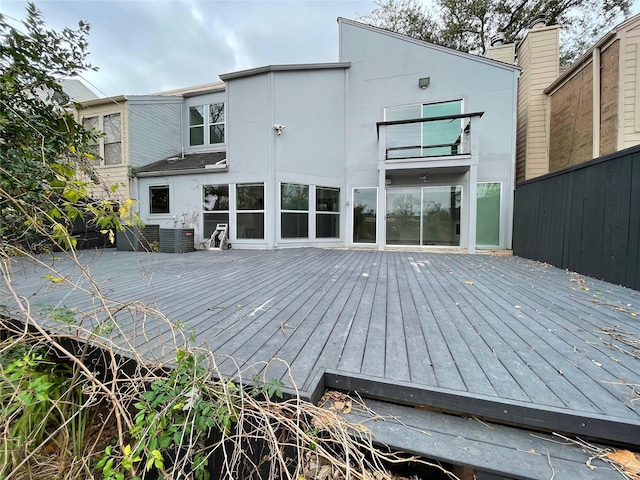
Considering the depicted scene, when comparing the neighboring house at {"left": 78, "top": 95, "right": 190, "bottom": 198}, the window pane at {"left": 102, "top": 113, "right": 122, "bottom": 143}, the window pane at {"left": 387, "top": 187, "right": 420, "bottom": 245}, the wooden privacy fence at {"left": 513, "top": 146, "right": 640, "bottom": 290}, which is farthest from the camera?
the window pane at {"left": 102, "top": 113, "right": 122, "bottom": 143}

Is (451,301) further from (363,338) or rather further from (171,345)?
(171,345)

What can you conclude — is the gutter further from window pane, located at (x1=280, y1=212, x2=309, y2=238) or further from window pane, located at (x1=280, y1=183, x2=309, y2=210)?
window pane, located at (x1=280, y1=212, x2=309, y2=238)

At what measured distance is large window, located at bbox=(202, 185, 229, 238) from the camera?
324 inches

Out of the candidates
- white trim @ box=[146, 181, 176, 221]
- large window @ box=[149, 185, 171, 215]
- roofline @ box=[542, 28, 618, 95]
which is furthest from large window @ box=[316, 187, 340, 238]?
roofline @ box=[542, 28, 618, 95]

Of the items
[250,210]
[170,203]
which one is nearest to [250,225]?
[250,210]

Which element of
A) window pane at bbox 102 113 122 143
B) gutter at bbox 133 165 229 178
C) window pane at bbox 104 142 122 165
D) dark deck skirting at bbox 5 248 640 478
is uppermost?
window pane at bbox 102 113 122 143

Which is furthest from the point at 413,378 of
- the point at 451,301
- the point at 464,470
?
the point at 451,301

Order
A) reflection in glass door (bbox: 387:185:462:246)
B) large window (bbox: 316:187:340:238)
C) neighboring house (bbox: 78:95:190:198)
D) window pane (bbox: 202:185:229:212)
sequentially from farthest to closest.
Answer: neighboring house (bbox: 78:95:190:198) < large window (bbox: 316:187:340:238) < window pane (bbox: 202:185:229:212) < reflection in glass door (bbox: 387:185:462:246)

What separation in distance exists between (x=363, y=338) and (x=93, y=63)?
3568mm

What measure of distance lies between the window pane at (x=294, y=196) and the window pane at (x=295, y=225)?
0.24 metres

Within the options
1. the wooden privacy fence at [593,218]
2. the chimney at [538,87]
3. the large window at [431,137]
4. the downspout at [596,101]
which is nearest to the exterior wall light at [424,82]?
the large window at [431,137]

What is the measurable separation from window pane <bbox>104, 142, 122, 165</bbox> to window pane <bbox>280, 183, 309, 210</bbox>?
6.10m

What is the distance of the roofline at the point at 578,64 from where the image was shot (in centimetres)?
541

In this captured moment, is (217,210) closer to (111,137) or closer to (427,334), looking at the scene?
(111,137)
